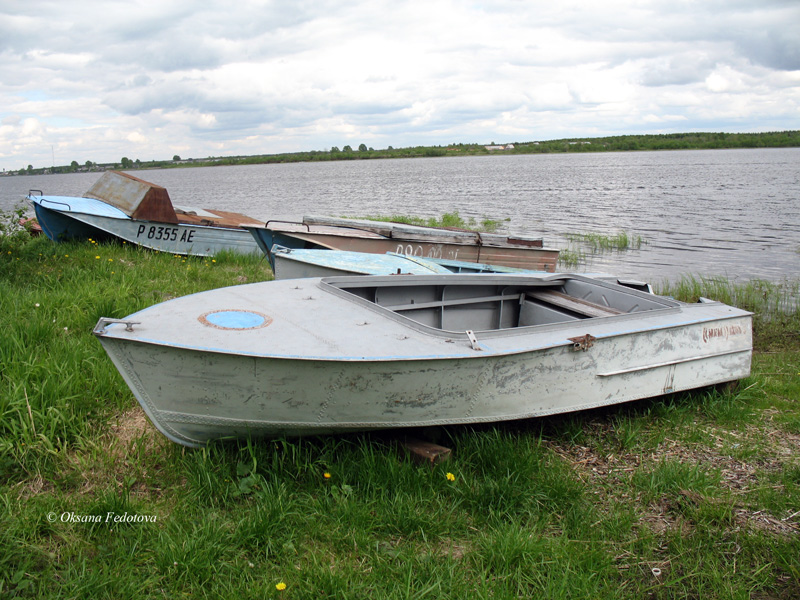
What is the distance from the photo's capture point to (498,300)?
555 cm

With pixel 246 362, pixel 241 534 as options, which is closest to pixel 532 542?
pixel 241 534

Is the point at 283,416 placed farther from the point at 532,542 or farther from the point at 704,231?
the point at 704,231

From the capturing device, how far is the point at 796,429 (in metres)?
4.67

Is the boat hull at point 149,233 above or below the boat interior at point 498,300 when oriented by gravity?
above

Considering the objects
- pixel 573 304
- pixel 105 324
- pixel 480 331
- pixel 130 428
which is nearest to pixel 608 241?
pixel 573 304

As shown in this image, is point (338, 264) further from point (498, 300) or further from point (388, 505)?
point (388, 505)

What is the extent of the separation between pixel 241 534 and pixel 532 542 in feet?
4.76

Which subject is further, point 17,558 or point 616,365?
point 616,365

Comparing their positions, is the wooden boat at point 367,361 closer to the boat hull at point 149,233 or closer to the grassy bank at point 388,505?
the grassy bank at point 388,505

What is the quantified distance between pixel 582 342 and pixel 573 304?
4.41ft

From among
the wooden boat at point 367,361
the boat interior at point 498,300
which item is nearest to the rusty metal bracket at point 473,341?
the wooden boat at point 367,361

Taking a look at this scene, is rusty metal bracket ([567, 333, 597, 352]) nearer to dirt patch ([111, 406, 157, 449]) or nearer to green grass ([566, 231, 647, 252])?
dirt patch ([111, 406, 157, 449])

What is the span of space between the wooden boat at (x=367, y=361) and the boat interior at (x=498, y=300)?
0.10 metres

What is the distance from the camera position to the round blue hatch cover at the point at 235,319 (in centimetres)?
352
